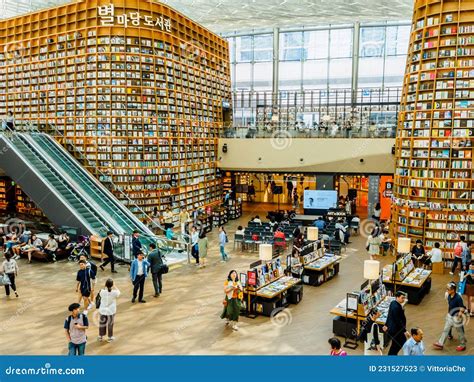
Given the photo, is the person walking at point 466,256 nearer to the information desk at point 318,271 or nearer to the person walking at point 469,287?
the person walking at point 469,287

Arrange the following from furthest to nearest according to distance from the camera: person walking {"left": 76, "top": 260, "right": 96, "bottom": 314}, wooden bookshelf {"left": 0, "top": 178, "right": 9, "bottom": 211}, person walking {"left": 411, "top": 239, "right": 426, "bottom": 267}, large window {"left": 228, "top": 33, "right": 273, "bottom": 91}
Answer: large window {"left": 228, "top": 33, "right": 273, "bottom": 91} → wooden bookshelf {"left": 0, "top": 178, "right": 9, "bottom": 211} → person walking {"left": 411, "top": 239, "right": 426, "bottom": 267} → person walking {"left": 76, "top": 260, "right": 96, "bottom": 314}

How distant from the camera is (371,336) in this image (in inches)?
260

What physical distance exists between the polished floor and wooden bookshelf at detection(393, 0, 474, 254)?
1.86 metres

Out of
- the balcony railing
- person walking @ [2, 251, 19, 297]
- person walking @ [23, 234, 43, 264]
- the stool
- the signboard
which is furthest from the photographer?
the balcony railing

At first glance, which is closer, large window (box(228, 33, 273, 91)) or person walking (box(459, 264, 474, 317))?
person walking (box(459, 264, 474, 317))

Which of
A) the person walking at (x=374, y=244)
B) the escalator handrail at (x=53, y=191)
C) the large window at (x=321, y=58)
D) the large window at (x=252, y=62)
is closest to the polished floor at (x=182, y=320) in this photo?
the escalator handrail at (x=53, y=191)

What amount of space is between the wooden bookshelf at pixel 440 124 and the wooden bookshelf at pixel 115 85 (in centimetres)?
797

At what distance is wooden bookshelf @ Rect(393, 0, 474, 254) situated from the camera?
1206cm

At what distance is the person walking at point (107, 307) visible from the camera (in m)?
7.16

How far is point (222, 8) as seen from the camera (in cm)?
2002

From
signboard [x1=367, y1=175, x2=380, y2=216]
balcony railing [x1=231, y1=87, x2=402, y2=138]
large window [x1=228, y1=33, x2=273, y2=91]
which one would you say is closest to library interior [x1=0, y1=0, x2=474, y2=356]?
signboard [x1=367, y1=175, x2=380, y2=216]

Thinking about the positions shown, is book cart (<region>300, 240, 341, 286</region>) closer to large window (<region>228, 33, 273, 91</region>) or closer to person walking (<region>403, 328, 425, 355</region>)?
person walking (<region>403, 328, 425, 355</region>)

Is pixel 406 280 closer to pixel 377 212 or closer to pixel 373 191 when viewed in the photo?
pixel 377 212
